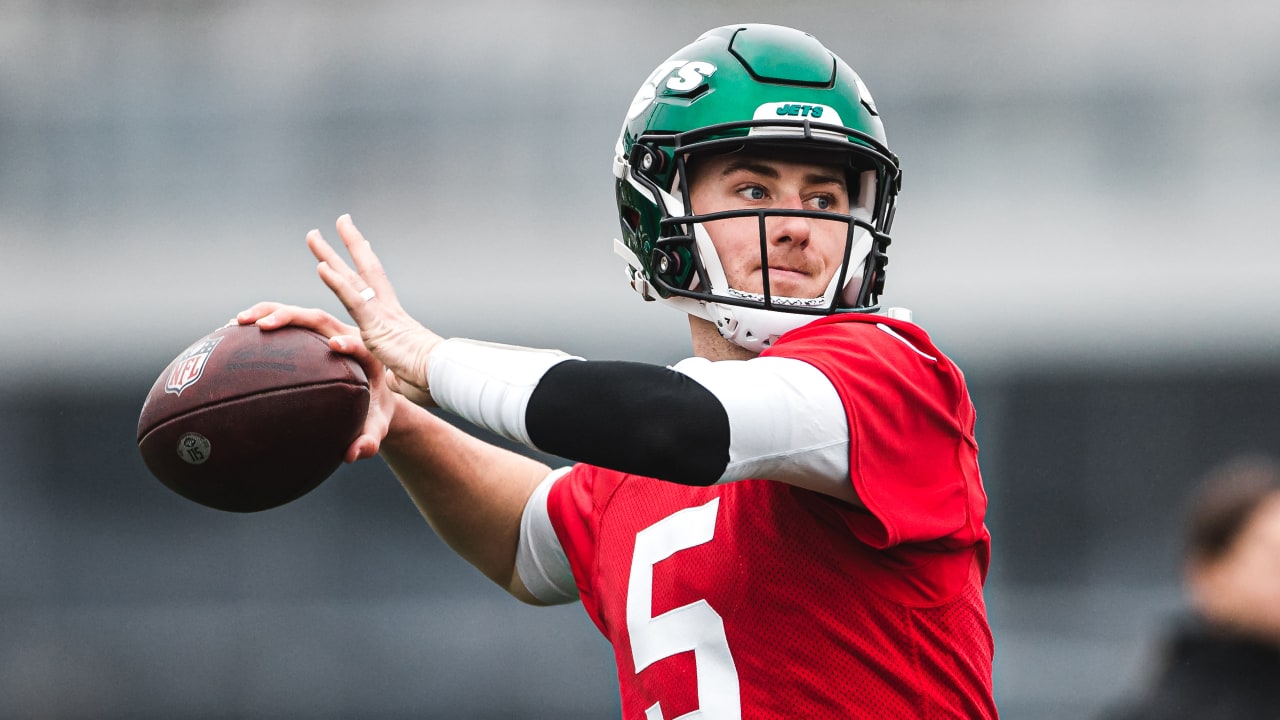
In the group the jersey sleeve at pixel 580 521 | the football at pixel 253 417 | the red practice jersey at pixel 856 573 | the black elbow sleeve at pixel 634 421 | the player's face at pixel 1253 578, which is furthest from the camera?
the player's face at pixel 1253 578

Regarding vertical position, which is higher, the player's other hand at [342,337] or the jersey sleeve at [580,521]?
the player's other hand at [342,337]

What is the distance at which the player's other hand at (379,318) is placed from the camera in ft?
7.13

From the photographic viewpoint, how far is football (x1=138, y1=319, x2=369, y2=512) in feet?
7.52

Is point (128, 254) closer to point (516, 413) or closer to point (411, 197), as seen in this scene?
point (411, 197)

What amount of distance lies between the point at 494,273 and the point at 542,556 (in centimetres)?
605

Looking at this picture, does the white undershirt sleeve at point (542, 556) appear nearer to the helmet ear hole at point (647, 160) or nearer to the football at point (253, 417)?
the football at point (253, 417)

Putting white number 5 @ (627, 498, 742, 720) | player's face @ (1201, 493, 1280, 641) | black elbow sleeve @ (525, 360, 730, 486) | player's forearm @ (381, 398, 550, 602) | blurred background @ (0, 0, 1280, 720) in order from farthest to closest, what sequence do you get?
blurred background @ (0, 0, 1280, 720)
player's face @ (1201, 493, 1280, 641)
player's forearm @ (381, 398, 550, 602)
white number 5 @ (627, 498, 742, 720)
black elbow sleeve @ (525, 360, 730, 486)

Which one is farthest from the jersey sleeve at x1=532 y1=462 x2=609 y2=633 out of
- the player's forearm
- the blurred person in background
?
the blurred person in background

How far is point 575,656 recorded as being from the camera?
23.7 ft

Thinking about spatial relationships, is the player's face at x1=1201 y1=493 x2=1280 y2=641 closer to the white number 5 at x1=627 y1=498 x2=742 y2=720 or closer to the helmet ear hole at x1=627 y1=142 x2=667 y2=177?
the white number 5 at x1=627 y1=498 x2=742 y2=720

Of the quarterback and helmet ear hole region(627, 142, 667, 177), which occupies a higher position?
helmet ear hole region(627, 142, 667, 177)

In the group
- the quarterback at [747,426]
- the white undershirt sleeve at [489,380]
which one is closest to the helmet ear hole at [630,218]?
the quarterback at [747,426]

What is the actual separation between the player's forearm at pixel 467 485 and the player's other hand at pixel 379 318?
0.43m

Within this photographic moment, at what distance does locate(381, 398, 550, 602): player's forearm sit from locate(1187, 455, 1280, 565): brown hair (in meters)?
1.52
